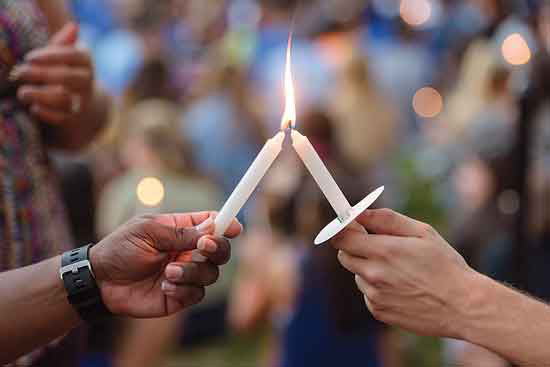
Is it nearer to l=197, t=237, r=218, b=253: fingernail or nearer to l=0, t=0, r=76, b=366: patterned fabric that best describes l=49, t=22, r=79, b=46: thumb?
l=0, t=0, r=76, b=366: patterned fabric

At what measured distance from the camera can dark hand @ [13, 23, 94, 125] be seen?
161 centimetres

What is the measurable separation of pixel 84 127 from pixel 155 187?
1.07m

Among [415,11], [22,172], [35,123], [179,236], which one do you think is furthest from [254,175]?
[415,11]

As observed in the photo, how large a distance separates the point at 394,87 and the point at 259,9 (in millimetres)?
1285

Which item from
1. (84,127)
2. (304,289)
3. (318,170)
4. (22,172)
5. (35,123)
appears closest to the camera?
(318,170)

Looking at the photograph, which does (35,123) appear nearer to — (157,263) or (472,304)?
(157,263)

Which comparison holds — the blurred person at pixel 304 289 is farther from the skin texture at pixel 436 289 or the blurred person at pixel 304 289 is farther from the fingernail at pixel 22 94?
the skin texture at pixel 436 289

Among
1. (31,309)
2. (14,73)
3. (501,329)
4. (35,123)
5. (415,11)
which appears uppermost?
(415,11)

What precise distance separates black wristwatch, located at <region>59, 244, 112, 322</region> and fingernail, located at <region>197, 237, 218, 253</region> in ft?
0.71

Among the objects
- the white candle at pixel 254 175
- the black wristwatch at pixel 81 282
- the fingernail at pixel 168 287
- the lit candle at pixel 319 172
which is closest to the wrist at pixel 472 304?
the lit candle at pixel 319 172

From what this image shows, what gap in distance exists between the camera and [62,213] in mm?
1761

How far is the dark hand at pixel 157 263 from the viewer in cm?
116

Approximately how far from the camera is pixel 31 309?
121cm

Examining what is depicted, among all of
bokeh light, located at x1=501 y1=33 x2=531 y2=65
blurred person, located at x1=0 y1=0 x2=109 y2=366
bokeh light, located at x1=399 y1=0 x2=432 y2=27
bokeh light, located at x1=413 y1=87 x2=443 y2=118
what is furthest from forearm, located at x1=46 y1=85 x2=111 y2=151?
bokeh light, located at x1=399 y1=0 x2=432 y2=27
